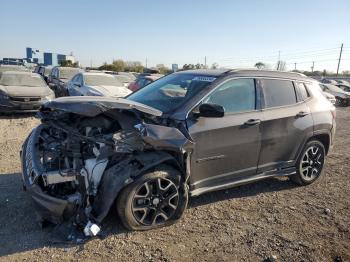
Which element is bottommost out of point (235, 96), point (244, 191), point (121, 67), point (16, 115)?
point (121, 67)

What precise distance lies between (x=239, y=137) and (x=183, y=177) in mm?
987

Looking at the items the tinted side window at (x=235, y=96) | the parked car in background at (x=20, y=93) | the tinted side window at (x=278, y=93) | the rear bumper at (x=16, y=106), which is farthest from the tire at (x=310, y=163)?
the rear bumper at (x=16, y=106)

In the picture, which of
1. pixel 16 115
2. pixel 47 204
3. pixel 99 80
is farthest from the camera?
pixel 99 80

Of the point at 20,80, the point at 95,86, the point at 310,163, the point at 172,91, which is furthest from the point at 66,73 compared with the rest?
the point at 310,163

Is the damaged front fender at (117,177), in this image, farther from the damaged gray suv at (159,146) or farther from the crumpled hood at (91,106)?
the crumpled hood at (91,106)

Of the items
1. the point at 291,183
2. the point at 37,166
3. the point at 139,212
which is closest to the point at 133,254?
the point at 139,212

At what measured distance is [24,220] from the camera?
13.9ft

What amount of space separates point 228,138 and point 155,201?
4.18 ft

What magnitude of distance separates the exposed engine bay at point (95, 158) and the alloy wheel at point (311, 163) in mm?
2565

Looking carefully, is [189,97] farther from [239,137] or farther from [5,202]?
[5,202]

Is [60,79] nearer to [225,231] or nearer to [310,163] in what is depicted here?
[310,163]

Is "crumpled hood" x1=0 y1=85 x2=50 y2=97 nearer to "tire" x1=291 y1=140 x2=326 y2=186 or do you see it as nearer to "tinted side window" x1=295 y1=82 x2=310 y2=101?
"tinted side window" x1=295 y1=82 x2=310 y2=101

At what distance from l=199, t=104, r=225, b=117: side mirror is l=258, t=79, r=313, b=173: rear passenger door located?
0.99m

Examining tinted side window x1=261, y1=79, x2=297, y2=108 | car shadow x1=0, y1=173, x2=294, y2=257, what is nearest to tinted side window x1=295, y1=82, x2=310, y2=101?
tinted side window x1=261, y1=79, x2=297, y2=108
